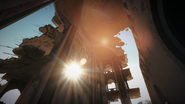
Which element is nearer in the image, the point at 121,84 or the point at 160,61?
the point at 160,61

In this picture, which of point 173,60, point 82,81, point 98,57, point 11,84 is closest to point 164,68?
point 173,60

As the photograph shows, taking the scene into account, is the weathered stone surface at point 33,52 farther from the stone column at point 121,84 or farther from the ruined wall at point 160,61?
the stone column at point 121,84

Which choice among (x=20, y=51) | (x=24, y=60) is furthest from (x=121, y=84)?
(x=20, y=51)

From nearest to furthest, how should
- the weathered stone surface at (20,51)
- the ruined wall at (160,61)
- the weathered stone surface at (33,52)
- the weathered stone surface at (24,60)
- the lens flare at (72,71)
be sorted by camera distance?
the ruined wall at (160,61) → the weathered stone surface at (20,51) → the weathered stone surface at (33,52) → the weathered stone surface at (24,60) → the lens flare at (72,71)

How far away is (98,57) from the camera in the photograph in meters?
9.88

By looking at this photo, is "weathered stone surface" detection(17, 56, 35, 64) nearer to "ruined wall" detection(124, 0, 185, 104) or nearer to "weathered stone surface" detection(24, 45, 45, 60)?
"weathered stone surface" detection(24, 45, 45, 60)

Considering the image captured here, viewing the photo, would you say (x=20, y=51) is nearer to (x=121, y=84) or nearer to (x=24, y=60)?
(x=24, y=60)

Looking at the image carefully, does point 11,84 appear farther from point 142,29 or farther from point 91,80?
point 142,29

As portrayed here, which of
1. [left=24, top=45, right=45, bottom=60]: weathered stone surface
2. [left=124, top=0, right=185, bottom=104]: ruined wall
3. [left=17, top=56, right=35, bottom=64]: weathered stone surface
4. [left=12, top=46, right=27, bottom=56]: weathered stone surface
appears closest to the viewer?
[left=124, top=0, right=185, bottom=104]: ruined wall

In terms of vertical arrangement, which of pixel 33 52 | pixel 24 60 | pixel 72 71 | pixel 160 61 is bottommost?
pixel 160 61

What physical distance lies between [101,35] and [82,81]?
204 inches

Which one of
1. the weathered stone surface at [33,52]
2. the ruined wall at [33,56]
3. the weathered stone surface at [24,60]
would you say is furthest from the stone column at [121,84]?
the weathered stone surface at [24,60]

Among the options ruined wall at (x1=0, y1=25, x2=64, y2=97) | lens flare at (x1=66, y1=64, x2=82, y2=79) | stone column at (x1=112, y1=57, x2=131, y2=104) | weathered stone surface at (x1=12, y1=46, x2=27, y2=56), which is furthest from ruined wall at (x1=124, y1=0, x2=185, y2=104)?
stone column at (x1=112, y1=57, x2=131, y2=104)

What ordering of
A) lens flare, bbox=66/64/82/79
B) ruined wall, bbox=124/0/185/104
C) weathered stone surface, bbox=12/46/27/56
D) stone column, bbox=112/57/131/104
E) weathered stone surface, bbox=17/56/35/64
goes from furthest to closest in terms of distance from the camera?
stone column, bbox=112/57/131/104 → lens flare, bbox=66/64/82/79 → weathered stone surface, bbox=17/56/35/64 → weathered stone surface, bbox=12/46/27/56 → ruined wall, bbox=124/0/185/104
